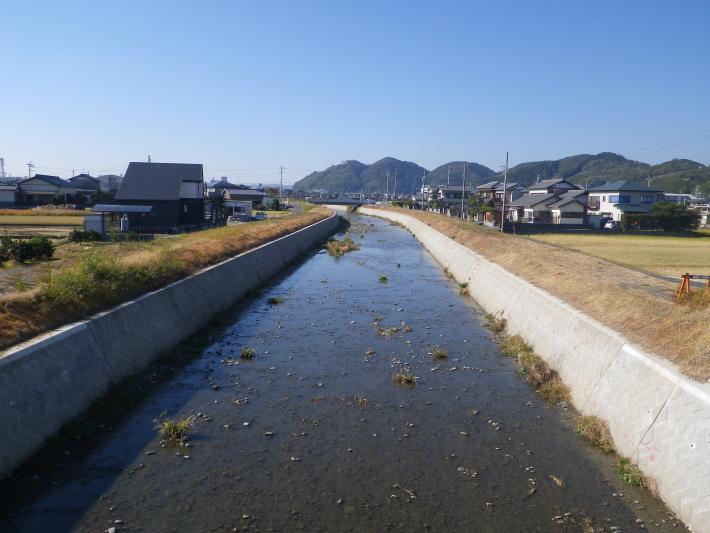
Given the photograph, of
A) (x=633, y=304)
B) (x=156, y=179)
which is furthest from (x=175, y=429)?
(x=156, y=179)

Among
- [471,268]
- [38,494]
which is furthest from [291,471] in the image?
[471,268]

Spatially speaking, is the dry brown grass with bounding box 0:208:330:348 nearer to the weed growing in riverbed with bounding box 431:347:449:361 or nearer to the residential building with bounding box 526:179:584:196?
the weed growing in riverbed with bounding box 431:347:449:361

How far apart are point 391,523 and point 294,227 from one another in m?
43.9

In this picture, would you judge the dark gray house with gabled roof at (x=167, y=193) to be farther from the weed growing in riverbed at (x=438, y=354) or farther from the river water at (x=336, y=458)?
the weed growing in riverbed at (x=438, y=354)

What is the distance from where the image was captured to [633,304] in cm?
1354

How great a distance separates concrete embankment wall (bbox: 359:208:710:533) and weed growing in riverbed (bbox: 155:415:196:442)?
800cm

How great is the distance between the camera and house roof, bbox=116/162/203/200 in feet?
159

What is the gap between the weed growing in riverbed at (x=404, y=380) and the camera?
518 inches

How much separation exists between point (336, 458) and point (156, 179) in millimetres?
45924

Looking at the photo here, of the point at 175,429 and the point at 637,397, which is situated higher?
the point at 637,397

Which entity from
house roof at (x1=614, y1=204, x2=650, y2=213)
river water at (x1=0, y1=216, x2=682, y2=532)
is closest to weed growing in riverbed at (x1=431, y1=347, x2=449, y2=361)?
river water at (x1=0, y1=216, x2=682, y2=532)

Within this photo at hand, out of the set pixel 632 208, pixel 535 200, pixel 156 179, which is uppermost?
pixel 156 179

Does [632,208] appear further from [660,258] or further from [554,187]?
[660,258]

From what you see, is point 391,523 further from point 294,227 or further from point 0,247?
point 294,227
